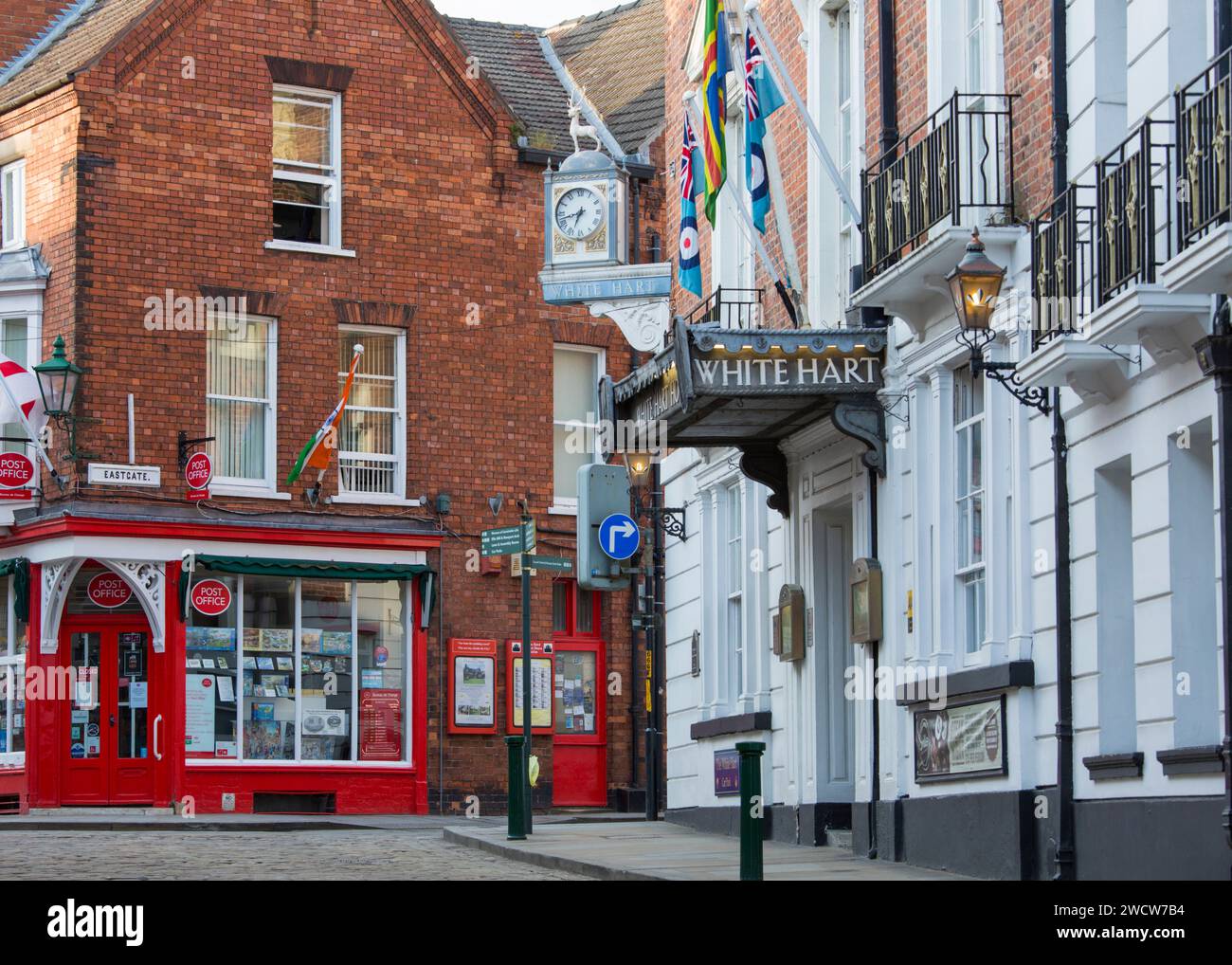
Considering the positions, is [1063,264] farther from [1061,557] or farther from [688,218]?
[688,218]

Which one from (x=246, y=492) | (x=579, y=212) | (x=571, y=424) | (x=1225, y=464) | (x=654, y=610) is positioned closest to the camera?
(x=1225, y=464)

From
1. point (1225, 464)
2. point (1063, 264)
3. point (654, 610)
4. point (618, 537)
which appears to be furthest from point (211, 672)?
point (1225, 464)

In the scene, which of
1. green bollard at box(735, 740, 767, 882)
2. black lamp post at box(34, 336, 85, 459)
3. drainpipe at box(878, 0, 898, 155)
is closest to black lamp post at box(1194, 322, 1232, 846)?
green bollard at box(735, 740, 767, 882)

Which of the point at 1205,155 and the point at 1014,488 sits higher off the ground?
the point at 1205,155

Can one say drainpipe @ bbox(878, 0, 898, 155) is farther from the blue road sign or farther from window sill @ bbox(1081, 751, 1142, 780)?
window sill @ bbox(1081, 751, 1142, 780)

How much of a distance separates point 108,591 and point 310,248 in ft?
17.6

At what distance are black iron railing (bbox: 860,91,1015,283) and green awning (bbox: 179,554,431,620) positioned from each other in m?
13.3

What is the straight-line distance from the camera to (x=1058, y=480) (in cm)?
1471

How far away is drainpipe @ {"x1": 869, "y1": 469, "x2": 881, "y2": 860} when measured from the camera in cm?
1794

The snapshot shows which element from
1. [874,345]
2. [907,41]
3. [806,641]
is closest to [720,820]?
[806,641]

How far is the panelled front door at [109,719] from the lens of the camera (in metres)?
28.0

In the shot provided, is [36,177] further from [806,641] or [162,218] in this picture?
[806,641]

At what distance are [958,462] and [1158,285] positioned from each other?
15.4 feet

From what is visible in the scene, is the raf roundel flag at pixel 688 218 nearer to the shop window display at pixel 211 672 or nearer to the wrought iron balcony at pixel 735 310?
the wrought iron balcony at pixel 735 310
